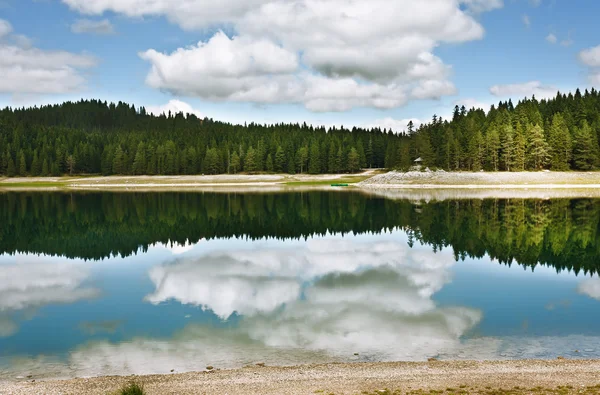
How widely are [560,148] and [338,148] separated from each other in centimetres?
6425

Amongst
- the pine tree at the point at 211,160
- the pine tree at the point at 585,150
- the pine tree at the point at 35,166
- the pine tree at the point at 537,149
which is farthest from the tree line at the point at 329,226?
the pine tree at the point at 35,166

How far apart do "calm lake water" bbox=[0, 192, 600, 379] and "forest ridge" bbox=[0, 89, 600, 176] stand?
221 feet

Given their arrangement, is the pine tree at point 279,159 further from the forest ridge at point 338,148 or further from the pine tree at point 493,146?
the pine tree at point 493,146

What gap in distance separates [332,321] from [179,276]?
11.8m

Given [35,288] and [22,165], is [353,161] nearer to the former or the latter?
[22,165]

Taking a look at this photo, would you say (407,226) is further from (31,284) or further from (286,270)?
(31,284)

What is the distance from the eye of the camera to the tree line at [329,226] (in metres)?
35.0

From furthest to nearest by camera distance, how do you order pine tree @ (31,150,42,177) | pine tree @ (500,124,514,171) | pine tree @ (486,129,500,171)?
pine tree @ (31,150,42,177), pine tree @ (486,129,500,171), pine tree @ (500,124,514,171)

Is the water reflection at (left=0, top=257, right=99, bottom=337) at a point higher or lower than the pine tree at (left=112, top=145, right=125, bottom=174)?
lower

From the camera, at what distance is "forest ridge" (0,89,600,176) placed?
111 m

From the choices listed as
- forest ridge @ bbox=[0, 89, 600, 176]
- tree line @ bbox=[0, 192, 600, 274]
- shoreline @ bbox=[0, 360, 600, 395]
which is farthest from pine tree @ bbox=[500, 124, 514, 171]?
shoreline @ bbox=[0, 360, 600, 395]

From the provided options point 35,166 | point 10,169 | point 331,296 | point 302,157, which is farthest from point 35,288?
point 10,169

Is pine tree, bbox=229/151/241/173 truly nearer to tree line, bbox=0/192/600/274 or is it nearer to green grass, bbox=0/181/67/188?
green grass, bbox=0/181/67/188

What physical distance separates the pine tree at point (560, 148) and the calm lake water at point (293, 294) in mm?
64677
